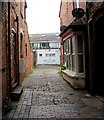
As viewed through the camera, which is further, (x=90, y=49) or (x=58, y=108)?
(x=90, y=49)

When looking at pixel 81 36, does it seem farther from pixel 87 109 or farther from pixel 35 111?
pixel 35 111

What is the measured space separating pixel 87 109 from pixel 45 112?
50.3 inches

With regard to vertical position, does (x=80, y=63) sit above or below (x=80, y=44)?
below

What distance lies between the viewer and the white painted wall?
42022mm

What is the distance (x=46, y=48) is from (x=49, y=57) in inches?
124

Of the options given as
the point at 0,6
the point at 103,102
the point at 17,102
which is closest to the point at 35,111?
the point at 17,102

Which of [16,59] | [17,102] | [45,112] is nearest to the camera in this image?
[45,112]

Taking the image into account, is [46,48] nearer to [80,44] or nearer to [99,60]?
[80,44]

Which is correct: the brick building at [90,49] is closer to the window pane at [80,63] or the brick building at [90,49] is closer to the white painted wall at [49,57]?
the window pane at [80,63]

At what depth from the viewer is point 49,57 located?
42.2 meters

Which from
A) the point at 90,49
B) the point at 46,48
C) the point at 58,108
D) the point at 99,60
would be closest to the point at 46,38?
the point at 46,48

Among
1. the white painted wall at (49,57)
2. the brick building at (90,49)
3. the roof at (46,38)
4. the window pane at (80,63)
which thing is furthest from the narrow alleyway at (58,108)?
the roof at (46,38)

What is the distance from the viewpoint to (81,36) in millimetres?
8422

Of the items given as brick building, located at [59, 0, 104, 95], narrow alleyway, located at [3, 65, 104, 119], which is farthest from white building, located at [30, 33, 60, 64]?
narrow alleyway, located at [3, 65, 104, 119]
